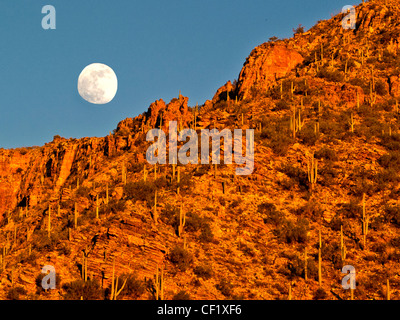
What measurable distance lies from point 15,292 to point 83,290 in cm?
292

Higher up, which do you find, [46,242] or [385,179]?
[385,179]

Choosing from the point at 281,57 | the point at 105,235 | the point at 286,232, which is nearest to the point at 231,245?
the point at 286,232

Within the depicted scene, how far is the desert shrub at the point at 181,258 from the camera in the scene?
27969 millimetres

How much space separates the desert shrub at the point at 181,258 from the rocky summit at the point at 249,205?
54 mm

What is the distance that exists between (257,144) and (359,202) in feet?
24.4

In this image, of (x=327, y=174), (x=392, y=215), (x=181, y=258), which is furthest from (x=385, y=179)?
(x=181, y=258)

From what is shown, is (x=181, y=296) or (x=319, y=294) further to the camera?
(x=319, y=294)

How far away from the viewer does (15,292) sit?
26547 mm

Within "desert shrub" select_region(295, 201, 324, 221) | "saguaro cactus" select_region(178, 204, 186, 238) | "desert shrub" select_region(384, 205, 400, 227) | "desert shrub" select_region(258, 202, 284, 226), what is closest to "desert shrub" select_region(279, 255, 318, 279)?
"desert shrub" select_region(258, 202, 284, 226)

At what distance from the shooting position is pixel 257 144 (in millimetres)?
37844

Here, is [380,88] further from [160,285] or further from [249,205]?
[160,285]

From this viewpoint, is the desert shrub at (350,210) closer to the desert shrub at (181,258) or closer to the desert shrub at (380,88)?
the desert shrub at (181,258)

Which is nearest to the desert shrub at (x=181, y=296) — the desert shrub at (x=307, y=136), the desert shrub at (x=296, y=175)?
the desert shrub at (x=296, y=175)

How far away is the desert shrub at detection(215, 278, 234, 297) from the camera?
26766mm
